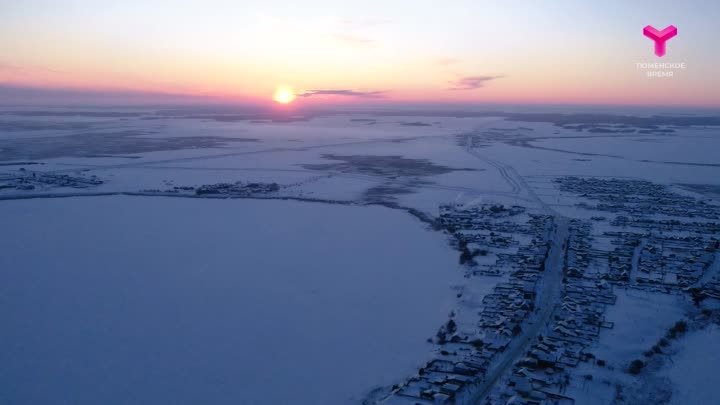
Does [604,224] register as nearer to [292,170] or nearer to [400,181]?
[400,181]

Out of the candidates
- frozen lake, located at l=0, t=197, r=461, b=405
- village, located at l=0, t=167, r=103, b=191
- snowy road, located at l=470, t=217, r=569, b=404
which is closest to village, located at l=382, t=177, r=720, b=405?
snowy road, located at l=470, t=217, r=569, b=404

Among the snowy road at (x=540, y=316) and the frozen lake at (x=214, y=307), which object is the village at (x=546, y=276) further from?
the frozen lake at (x=214, y=307)

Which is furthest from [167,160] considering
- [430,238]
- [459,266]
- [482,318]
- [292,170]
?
[482,318]

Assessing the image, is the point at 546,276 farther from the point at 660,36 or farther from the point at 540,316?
the point at 660,36

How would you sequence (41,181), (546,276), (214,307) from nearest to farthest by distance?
(214,307)
(546,276)
(41,181)

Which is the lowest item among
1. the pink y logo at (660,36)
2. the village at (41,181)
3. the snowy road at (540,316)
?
the snowy road at (540,316)

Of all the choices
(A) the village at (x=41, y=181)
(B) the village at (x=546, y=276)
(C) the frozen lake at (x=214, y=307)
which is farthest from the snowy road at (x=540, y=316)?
(A) the village at (x=41, y=181)

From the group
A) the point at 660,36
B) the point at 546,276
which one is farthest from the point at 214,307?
the point at 660,36

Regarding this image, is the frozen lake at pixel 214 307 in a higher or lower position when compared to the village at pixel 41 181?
lower
